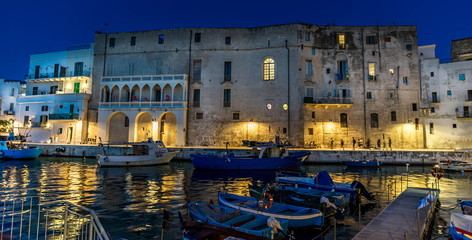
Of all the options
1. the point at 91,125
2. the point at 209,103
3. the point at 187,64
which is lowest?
the point at 91,125

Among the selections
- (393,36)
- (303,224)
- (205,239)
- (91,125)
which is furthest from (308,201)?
(91,125)

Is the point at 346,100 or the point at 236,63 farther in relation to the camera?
the point at 236,63

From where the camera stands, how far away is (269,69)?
38125 mm

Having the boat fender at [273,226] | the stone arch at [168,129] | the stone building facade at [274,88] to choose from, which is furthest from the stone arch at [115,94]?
the boat fender at [273,226]

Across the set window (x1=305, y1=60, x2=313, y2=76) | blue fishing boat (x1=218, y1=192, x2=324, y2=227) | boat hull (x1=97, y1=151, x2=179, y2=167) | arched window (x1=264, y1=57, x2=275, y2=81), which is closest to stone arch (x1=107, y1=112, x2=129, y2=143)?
boat hull (x1=97, y1=151, x2=179, y2=167)

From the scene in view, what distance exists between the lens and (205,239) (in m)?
7.08

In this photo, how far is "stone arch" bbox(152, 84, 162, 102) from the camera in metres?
39.7

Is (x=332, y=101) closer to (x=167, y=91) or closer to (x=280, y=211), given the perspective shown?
(x=167, y=91)

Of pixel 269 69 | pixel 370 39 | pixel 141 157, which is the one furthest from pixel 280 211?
pixel 370 39

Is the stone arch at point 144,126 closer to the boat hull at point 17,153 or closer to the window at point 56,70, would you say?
the boat hull at point 17,153

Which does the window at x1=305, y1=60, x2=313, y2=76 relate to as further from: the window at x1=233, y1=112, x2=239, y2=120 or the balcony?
the window at x1=233, y1=112, x2=239, y2=120

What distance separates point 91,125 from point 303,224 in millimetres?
39377

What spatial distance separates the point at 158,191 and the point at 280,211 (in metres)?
8.35

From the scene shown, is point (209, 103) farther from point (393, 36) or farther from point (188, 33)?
point (393, 36)
